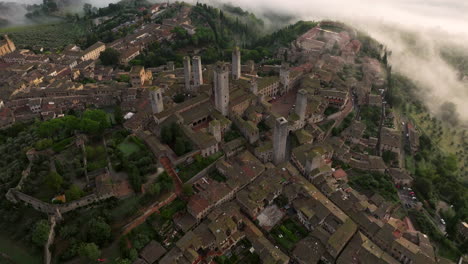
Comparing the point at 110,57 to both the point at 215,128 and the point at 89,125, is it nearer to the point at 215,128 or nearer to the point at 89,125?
the point at 89,125

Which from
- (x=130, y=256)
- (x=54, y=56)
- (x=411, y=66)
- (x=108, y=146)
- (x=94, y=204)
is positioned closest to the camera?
(x=130, y=256)

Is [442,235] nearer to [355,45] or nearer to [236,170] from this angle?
[236,170]

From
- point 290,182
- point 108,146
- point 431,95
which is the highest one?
point 108,146

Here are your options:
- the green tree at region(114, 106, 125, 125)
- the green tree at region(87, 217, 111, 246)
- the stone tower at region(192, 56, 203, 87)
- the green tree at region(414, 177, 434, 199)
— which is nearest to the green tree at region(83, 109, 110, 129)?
the green tree at region(114, 106, 125, 125)

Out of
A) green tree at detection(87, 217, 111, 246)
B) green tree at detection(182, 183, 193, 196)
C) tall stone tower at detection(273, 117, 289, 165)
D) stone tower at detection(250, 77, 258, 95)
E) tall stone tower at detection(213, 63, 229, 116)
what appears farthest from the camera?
stone tower at detection(250, 77, 258, 95)

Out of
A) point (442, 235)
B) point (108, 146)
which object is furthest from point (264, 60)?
point (442, 235)

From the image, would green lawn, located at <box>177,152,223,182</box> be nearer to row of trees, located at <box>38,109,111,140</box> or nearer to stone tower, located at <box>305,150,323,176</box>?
stone tower, located at <box>305,150,323,176</box>
